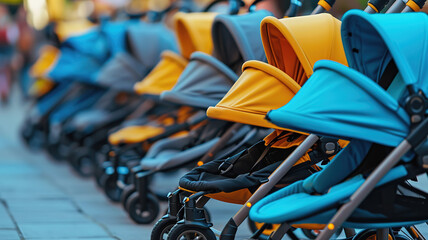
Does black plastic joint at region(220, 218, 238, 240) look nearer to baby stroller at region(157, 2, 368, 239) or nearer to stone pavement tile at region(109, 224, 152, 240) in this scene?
baby stroller at region(157, 2, 368, 239)

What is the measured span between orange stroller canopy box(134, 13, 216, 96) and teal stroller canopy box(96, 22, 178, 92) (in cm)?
131

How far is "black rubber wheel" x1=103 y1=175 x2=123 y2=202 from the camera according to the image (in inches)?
287

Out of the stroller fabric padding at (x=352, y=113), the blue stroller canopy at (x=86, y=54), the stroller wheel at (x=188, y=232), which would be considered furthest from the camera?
the blue stroller canopy at (x=86, y=54)

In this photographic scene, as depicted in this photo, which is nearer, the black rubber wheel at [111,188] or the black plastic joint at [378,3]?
the black plastic joint at [378,3]

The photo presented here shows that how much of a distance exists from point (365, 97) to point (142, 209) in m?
3.01

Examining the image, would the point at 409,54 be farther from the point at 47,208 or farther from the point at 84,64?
the point at 84,64

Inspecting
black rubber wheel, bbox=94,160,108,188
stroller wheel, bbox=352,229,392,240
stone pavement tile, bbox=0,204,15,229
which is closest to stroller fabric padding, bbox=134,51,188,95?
black rubber wheel, bbox=94,160,108,188

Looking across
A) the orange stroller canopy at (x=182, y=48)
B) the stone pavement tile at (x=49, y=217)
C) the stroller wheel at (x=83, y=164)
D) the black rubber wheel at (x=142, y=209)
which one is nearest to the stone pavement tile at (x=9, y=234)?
the stone pavement tile at (x=49, y=217)

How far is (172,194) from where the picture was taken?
4656 millimetres

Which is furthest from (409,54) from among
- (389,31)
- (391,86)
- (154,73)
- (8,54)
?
(8,54)

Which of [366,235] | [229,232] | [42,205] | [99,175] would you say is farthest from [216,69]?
[99,175]

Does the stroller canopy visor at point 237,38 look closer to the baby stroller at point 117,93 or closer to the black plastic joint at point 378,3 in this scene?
the black plastic joint at point 378,3

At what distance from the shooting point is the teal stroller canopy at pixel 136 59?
831 centimetres

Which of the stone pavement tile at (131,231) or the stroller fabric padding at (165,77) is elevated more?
the stroller fabric padding at (165,77)
